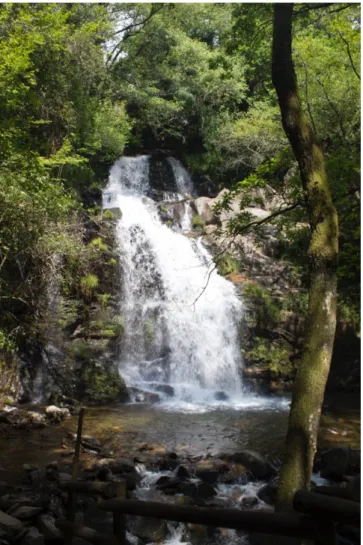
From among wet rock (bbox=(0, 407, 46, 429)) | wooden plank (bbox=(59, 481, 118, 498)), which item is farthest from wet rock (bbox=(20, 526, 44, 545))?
wet rock (bbox=(0, 407, 46, 429))

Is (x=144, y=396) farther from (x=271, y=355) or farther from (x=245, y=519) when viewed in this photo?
(x=245, y=519)

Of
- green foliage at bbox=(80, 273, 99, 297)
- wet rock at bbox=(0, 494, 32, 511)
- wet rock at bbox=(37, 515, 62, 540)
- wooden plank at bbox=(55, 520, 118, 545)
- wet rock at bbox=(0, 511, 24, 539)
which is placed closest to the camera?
wooden plank at bbox=(55, 520, 118, 545)

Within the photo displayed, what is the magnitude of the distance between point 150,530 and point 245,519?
3098 millimetres

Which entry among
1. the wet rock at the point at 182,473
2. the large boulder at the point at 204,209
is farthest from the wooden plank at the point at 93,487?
the large boulder at the point at 204,209

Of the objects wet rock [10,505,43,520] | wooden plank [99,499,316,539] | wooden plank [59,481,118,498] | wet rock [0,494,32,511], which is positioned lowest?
wet rock [0,494,32,511]

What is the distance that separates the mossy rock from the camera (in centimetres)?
1102

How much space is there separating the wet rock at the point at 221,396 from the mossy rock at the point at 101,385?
230 cm

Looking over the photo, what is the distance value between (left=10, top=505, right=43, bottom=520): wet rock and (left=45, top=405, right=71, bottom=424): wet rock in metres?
4.47

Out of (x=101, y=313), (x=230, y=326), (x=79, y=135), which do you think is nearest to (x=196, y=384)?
(x=230, y=326)

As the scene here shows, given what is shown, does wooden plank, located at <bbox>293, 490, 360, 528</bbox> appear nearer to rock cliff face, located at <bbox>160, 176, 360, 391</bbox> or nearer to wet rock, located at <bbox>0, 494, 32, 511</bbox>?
wet rock, located at <bbox>0, 494, 32, 511</bbox>

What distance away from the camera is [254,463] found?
22.6 feet

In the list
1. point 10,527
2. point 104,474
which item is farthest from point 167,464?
point 10,527

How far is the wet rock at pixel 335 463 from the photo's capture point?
6551 mm

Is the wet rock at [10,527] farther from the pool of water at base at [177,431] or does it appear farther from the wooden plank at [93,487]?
the pool of water at base at [177,431]
